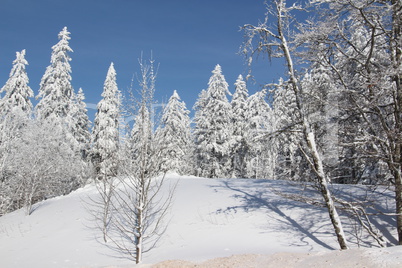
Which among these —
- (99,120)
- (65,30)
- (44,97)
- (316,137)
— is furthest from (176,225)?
(65,30)

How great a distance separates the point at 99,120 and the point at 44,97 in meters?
5.72

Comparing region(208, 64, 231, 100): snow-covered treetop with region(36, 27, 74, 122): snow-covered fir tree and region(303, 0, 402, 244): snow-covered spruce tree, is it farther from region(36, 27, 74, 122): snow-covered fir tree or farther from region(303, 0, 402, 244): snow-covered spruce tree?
region(303, 0, 402, 244): snow-covered spruce tree

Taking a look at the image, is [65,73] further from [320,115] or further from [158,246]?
[320,115]

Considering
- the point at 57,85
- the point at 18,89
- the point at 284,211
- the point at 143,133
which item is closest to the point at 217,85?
the point at 57,85

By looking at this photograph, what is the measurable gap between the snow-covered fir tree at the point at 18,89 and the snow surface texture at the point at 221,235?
52.4ft

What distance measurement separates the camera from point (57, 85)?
2927cm

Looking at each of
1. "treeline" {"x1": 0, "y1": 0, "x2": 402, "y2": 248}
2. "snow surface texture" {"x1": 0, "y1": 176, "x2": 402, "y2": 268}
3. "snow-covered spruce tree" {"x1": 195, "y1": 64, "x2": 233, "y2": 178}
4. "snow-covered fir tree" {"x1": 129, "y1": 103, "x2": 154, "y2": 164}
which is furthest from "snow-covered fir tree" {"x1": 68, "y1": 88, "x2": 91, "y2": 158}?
"snow-covered fir tree" {"x1": 129, "y1": 103, "x2": 154, "y2": 164}

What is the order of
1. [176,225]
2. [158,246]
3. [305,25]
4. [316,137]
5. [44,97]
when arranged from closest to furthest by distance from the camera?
1. [305,25]
2. [316,137]
3. [158,246]
4. [176,225]
5. [44,97]

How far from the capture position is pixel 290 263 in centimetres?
557

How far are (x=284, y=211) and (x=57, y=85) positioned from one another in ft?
85.9

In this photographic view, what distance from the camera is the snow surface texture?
21.5 ft

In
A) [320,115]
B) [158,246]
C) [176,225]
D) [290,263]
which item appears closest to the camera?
[290,263]

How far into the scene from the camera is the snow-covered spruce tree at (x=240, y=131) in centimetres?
3456

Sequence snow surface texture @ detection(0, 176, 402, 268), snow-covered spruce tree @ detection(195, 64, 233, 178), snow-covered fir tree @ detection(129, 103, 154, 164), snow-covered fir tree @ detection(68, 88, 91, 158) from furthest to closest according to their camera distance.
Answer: snow-covered fir tree @ detection(68, 88, 91, 158), snow-covered spruce tree @ detection(195, 64, 233, 178), snow-covered fir tree @ detection(129, 103, 154, 164), snow surface texture @ detection(0, 176, 402, 268)
